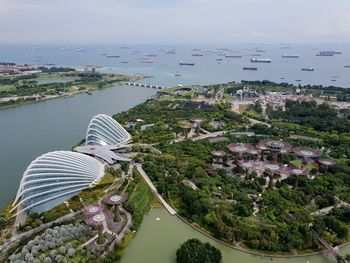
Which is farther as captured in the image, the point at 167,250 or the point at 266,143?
the point at 266,143

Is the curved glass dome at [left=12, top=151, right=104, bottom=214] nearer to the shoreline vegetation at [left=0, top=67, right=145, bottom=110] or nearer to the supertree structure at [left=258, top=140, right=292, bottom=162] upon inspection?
the supertree structure at [left=258, top=140, right=292, bottom=162]

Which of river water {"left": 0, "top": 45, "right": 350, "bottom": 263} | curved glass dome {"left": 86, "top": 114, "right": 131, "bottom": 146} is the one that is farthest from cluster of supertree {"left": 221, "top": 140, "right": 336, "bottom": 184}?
curved glass dome {"left": 86, "top": 114, "right": 131, "bottom": 146}

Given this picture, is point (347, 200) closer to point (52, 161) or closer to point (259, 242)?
point (259, 242)

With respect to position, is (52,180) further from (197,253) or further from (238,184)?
(238,184)

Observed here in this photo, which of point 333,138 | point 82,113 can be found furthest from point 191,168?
point 82,113

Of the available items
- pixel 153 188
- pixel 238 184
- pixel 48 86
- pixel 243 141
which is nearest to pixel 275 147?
pixel 243 141

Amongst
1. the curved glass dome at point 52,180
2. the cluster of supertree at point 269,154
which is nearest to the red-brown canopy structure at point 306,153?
the cluster of supertree at point 269,154
